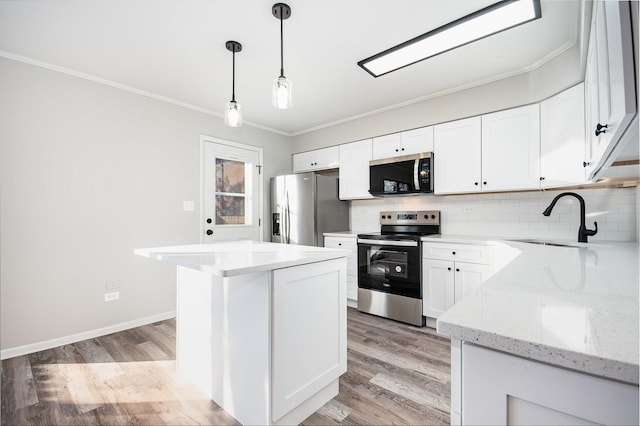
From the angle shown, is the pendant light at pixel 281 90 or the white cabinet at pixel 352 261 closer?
the pendant light at pixel 281 90

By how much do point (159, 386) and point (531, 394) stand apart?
85.2 inches

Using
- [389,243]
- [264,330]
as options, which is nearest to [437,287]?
[389,243]

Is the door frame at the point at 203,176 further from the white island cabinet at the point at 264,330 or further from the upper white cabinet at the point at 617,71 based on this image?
the upper white cabinet at the point at 617,71

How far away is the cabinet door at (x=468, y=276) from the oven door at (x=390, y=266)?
36 centimetres

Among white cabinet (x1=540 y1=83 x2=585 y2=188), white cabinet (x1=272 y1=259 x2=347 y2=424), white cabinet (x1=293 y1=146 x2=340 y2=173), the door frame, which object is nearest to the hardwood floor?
white cabinet (x1=272 y1=259 x2=347 y2=424)

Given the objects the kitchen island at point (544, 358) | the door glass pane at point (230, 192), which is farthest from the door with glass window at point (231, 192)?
the kitchen island at point (544, 358)

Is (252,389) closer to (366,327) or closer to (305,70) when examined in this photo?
(366,327)

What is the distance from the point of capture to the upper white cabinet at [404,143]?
325 centimetres

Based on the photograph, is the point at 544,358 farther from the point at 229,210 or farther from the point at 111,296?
the point at 229,210

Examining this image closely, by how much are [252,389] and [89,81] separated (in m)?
3.08

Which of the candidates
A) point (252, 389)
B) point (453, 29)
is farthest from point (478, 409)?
point (453, 29)

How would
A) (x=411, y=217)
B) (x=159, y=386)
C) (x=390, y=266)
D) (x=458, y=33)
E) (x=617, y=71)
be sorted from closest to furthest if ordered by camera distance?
(x=617, y=71) < (x=159, y=386) < (x=458, y=33) < (x=390, y=266) < (x=411, y=217)

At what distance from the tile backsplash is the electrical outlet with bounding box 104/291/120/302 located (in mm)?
3013

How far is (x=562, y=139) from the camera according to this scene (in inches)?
93.3
